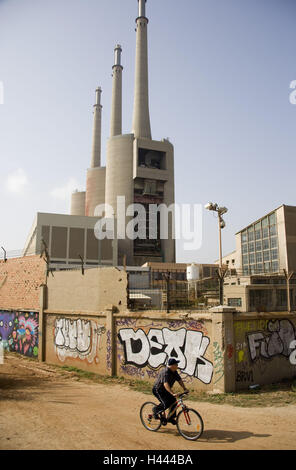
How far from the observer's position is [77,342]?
53.0 ft

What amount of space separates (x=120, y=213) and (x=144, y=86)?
94.6 feet

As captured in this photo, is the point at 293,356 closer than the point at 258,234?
Yes

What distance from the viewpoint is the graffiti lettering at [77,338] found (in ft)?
49.9

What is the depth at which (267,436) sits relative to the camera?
23.7 ft

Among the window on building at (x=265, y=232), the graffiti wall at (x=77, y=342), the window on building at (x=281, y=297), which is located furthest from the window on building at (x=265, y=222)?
the graffiti wall at (x=77, y=342)

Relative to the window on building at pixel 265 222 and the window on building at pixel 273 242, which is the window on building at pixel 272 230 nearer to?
the window on building at pixel 273 242

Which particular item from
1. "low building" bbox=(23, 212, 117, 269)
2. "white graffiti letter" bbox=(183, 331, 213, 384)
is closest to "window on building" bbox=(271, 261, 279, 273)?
"white graffiti letter" bbox=(183, 331, 213, 384)

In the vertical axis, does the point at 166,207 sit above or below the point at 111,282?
above

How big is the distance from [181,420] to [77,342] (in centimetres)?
968

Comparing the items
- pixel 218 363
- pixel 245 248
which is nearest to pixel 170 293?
pixel 218 363

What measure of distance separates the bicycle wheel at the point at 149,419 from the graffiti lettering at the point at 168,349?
13.0 ft

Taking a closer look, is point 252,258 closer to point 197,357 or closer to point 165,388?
point 197,357
